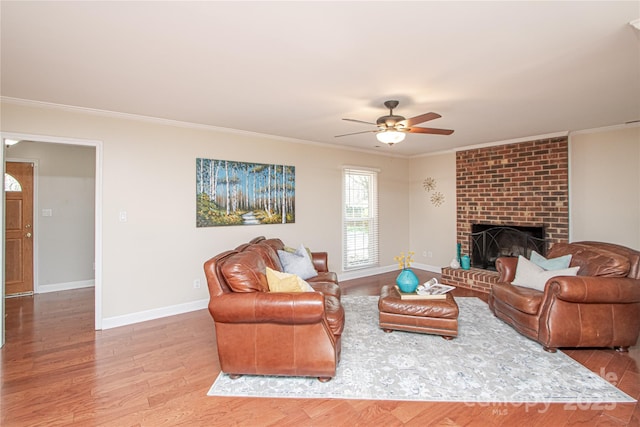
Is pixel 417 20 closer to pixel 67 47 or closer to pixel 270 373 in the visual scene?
pixel 67 47

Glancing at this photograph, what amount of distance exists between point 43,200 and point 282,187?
3.95m

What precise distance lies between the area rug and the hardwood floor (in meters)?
0.09

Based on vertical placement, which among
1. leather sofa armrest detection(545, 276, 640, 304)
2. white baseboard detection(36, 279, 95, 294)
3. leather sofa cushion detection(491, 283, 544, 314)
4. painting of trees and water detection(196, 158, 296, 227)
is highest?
painting of trees and water detection(196, 158, 296, 227)

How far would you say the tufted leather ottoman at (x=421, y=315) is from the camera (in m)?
3.07

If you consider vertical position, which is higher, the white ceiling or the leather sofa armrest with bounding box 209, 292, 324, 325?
the white ceiling

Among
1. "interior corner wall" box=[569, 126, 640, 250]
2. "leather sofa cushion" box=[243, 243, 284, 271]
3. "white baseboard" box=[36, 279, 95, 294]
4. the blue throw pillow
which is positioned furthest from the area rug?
"white baseboard" box=[36, 279, 95, 294]

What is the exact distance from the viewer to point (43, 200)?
502 centimetres

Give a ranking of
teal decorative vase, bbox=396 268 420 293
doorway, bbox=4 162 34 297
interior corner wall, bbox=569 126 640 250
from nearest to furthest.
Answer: teal decorative vase, bbox=396 268 420 293 → interior corner wall, bbox=569 126 640 250 → doorway, bbox=4 162 34 297

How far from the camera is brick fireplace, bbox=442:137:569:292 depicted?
15.7 feet

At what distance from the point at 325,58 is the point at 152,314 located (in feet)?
11.9

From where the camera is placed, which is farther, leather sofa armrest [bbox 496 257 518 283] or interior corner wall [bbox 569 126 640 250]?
interior corner wall [bbox 569 126 640 250]

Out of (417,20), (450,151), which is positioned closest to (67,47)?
(417,20)

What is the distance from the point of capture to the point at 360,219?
605 centimetres

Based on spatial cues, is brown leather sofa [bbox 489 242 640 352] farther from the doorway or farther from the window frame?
the doorway
